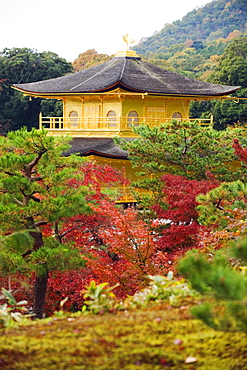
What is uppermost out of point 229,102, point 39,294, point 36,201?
point 229,102

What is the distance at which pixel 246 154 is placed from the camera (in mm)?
12711

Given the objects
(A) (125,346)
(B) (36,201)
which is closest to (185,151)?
(B) (36,201)

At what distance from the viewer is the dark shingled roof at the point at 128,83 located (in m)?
24.3

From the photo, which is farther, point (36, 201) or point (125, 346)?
point (36, 201)

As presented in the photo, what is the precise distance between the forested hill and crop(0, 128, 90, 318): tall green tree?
10736cm

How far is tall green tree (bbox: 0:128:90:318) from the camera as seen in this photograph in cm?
998

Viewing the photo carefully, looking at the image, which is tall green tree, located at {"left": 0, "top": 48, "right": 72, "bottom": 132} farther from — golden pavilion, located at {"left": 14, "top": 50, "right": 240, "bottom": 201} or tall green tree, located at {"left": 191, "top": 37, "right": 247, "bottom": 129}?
golden pavilion, located at {"left": 14, "top": 50, "right": 240, "bottom": 201}

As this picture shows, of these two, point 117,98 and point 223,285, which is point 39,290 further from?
point 117,98

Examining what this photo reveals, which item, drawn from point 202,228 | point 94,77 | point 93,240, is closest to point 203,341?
point 202,228

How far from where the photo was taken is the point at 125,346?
4.37 metres

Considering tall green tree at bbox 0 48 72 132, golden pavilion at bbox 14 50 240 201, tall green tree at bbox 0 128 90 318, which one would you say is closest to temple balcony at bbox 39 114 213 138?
golden pavilion at bbox 14 50 240 201

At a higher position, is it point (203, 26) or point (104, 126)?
point (203, 26)

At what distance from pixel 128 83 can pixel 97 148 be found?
3.75 m

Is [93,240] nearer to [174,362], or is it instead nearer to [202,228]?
[202,228]
